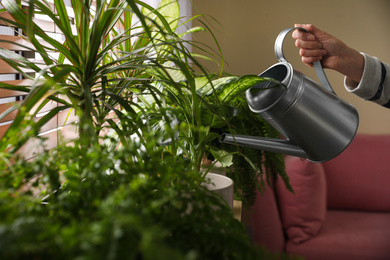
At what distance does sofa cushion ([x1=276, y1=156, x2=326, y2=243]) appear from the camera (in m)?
2.15

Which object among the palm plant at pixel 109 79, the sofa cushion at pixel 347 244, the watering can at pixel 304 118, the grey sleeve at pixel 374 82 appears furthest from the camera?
the sofa cushion at pixel 347 244

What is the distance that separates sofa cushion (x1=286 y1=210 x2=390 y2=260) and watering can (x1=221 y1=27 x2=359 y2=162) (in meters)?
1.48

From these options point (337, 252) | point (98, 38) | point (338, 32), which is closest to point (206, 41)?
point (338, 32)

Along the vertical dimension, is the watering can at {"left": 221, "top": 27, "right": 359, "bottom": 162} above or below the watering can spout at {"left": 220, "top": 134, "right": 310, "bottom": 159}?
above

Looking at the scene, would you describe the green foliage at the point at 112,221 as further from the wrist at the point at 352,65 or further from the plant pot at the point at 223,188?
the wrist at the point at 352,65

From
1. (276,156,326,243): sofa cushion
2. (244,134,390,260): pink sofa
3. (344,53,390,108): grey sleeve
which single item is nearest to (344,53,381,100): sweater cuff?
(344,53,390,108): grey sleeve

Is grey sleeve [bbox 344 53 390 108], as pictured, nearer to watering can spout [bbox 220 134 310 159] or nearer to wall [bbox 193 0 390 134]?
watering can spout [bbox 220 134 310 159]

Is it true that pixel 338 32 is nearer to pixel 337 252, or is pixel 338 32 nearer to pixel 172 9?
pixel 337 252

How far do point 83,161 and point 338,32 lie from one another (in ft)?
9.44

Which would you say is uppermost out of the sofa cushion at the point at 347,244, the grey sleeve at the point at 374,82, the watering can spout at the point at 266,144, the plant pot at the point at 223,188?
the grey sleeve at the point at 374,82

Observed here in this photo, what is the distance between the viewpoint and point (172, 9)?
1.22 metres

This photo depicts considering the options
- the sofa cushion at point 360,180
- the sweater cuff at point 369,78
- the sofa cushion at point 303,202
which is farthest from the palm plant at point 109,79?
the sofa cushion at point 360,180

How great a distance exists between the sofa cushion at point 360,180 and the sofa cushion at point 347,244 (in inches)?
10.6

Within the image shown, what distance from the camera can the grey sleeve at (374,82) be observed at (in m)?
1.18
